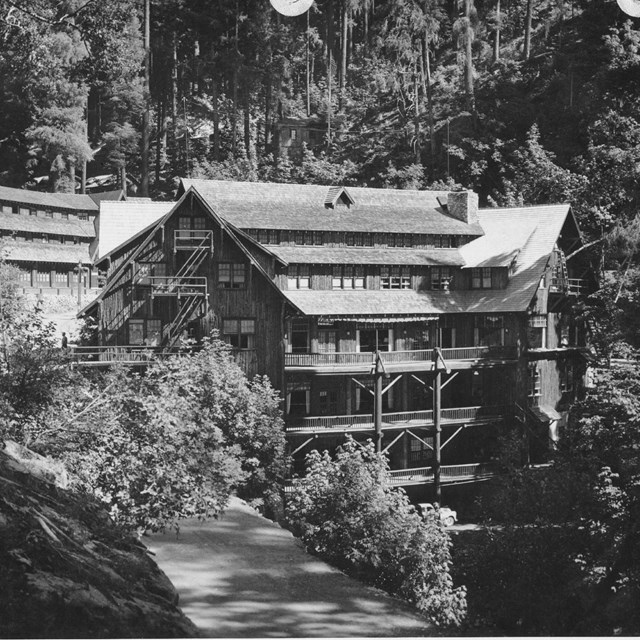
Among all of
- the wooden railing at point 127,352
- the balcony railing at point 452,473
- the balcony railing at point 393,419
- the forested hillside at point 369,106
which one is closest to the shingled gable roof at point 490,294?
the balcony railing at point 393,419

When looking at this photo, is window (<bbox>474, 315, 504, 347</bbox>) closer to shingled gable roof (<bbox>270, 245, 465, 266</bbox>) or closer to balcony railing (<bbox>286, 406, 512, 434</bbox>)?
shingled gable roof (<bbox>270, 245, 465, 266</bbox>)

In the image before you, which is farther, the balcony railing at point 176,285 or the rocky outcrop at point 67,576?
the balcony railing at point 176,285

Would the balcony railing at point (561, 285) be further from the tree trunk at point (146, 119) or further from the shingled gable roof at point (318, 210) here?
the tree trunk at point (146, 119)

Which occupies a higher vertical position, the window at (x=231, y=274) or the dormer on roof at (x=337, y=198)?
the dormer on roof at (x=337, y=198)

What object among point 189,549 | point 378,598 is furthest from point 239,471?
point 378,598

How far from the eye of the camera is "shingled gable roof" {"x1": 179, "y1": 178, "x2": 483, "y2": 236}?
4272 cm

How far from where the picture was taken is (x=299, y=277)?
42.6m

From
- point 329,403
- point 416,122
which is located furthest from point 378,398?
point 416,122

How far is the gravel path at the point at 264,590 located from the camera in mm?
15781

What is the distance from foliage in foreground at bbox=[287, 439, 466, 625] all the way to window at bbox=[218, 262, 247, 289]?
1401 centimetres

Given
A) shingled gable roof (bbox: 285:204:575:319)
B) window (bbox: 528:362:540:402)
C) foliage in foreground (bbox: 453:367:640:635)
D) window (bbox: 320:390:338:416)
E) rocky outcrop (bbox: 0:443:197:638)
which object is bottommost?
foliage in foreground (bbox: 453:367:640:635)

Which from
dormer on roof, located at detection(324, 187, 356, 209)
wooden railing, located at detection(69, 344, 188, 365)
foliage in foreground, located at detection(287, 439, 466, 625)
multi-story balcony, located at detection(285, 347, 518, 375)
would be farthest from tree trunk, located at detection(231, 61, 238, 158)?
foliage in foreground, located at detection(287, 439, 466, 625)

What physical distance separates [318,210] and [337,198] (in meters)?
1.25

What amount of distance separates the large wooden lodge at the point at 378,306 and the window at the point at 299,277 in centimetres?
6
